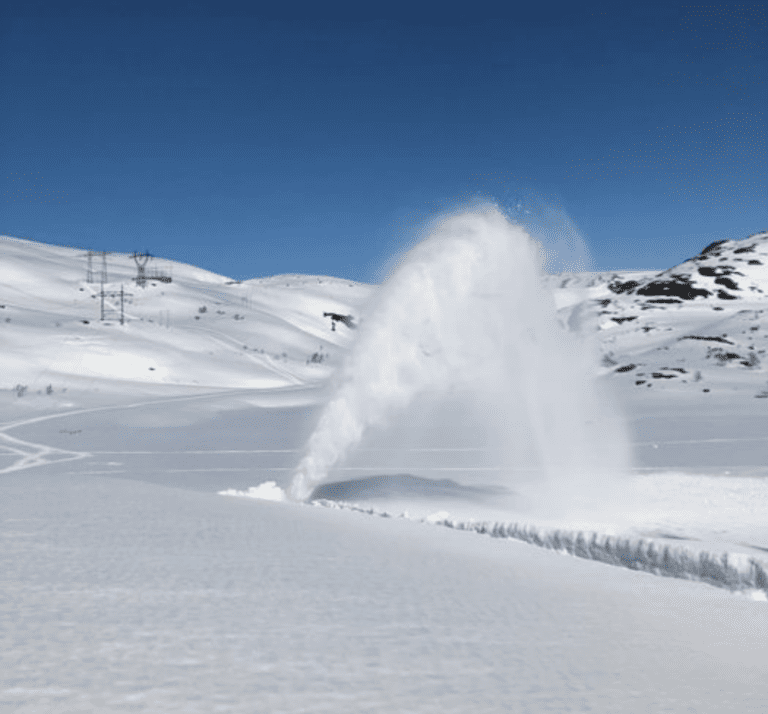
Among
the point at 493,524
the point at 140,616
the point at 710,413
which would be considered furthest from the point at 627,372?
the point at 140,616

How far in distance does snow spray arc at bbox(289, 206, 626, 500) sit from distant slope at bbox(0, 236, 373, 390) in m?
0.94

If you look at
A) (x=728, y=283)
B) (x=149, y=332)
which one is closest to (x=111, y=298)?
(x=149, y=332)

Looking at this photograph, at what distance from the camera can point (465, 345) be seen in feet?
45.9

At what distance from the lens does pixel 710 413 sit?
23078 mm

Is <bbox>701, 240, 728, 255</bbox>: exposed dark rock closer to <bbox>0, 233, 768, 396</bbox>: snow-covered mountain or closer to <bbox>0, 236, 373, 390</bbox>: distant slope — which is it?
<bbox>0, 233, 768, 396</bbox>: snow-covered mountain

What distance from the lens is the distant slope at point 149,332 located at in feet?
135

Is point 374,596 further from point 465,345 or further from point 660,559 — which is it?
point 465,345

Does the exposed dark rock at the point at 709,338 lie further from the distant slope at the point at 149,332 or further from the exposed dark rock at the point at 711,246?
the exposed dark rock at the point at 711,246

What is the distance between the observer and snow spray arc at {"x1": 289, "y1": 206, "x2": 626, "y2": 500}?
1329cm

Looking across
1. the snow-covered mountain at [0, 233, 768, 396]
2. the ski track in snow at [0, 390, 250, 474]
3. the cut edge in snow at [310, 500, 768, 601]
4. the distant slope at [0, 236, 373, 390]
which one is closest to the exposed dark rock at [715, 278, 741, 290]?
the snow-covered mountain at [0, 233, 768, 396]

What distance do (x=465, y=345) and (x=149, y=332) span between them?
4064 cm

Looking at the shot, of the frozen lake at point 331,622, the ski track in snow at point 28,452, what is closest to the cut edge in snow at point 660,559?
the frozen lake at point 331,622

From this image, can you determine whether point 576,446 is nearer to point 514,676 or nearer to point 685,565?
point 685,565

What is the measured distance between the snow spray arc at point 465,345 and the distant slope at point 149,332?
0.94 meters
